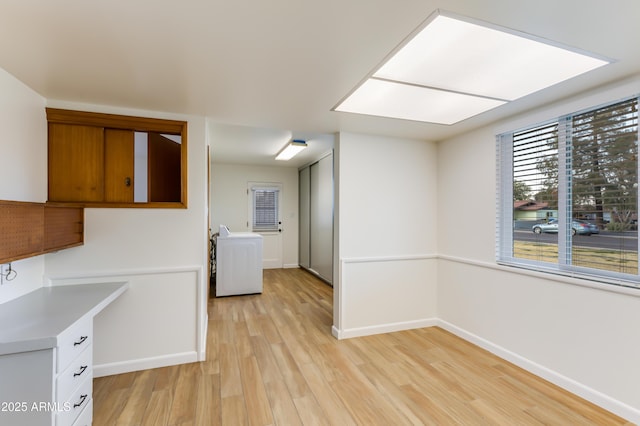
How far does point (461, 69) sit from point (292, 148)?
3.08 metres

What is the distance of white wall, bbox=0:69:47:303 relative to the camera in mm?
1843

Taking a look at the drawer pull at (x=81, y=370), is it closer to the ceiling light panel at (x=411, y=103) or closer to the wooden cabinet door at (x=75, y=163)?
the wooden cabinet door at (x=75, y=163)

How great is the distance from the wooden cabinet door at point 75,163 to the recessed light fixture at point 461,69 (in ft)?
6.79

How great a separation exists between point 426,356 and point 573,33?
8.66ft

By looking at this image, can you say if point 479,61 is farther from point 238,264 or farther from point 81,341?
point 238,264

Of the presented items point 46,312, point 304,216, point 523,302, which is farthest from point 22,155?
point 304,216

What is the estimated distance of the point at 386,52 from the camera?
162cm

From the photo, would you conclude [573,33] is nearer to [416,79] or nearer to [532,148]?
[416,79]

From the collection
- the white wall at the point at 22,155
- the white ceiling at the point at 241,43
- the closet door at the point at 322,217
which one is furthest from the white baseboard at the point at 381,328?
the white wall at the point at 22,155

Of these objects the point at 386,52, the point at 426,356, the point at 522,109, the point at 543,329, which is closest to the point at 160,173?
the point at 386,52

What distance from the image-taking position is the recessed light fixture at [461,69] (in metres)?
1.48

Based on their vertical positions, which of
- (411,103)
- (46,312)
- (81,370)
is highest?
(411,103)

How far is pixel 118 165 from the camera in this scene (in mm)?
2488

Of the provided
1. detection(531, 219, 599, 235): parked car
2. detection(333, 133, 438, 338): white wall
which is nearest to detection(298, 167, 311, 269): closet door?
detection(333, 133, 438, 338): white wall
